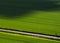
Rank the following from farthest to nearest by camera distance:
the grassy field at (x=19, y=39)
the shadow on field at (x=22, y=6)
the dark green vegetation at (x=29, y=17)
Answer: the shadow on field at (x=22, y=6) → the dark green vegetation at (x=29, y=17) → the grassy field at (x=19, y=39)

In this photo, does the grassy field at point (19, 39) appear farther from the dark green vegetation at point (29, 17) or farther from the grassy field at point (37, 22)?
the grassy field at point (37, 22)

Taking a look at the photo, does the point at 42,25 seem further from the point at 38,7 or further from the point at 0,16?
the point at 38,7

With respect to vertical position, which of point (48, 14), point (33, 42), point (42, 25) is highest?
point (48, 14)

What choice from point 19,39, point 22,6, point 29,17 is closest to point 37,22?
point 29,17

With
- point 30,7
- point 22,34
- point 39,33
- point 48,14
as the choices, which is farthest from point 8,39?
point 30,7

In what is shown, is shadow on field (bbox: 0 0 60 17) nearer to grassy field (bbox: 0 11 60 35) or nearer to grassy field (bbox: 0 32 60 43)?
grassy field (bbox: 0 11 60 35)

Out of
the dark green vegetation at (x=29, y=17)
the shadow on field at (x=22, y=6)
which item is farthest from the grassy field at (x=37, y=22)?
the shadow on field at (x=22, y=6)
